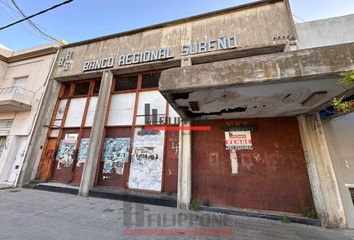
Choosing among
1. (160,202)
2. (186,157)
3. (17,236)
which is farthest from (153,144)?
(17,236)

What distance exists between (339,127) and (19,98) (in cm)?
1322

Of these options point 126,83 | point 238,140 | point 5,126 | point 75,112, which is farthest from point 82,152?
point 238,140

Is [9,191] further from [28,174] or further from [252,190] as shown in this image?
[252,190]

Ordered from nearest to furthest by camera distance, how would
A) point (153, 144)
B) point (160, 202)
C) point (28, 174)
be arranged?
1. point (160, 202)
2. point (153, 144)
3. point (28, 174)

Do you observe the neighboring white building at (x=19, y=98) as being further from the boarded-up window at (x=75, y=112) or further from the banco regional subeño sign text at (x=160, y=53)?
the banco regional subeño sign text at (x=160, y=53)

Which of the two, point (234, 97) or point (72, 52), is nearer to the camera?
point (234, 97)

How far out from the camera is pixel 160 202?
5.73 metres

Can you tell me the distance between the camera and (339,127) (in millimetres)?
5070

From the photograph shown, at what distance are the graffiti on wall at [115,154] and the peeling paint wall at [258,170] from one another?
2959mm

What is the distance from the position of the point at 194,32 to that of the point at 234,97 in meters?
4.29

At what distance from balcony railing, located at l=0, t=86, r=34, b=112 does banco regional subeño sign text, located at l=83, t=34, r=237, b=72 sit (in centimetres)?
356

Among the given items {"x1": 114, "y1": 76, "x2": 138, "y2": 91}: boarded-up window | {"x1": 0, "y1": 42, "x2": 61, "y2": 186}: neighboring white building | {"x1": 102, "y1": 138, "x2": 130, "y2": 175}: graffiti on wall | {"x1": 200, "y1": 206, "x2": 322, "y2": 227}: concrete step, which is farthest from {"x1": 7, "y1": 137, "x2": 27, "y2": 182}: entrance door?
{"x1": 200, "y1": 206, "x2": 322, "y2": 227}: concrete step

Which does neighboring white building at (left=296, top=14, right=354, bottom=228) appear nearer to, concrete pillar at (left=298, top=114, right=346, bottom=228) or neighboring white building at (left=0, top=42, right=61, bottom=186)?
concrete pillar at (left=298, top=114, right=346, bottom=228)

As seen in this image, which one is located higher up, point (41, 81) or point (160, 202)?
point (41, 81)
